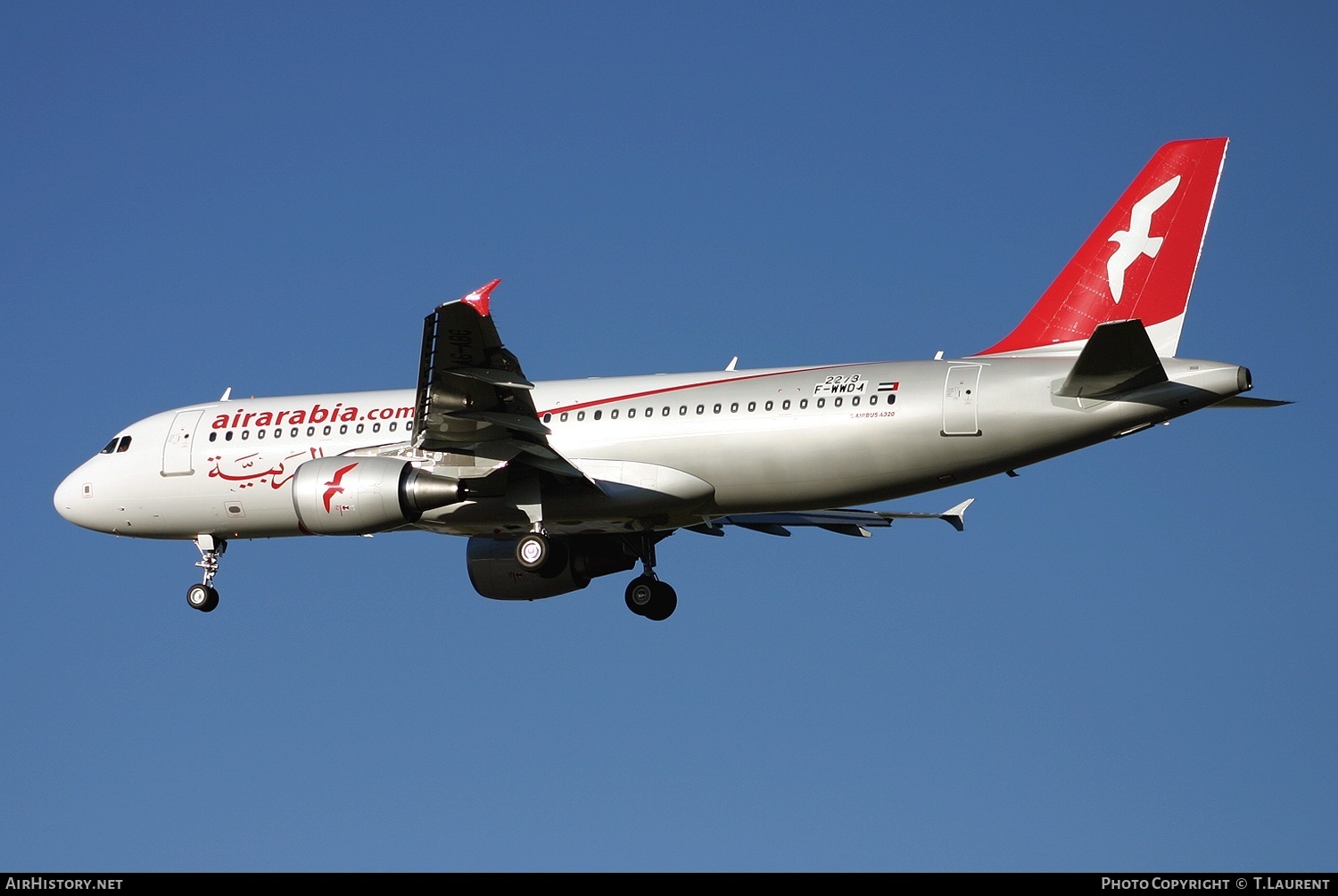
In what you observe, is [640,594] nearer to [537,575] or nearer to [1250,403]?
[537,575]

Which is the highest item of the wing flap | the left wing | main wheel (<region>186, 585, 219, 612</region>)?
the wing flap

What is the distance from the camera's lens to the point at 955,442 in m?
25.6

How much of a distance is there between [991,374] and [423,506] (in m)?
9.72

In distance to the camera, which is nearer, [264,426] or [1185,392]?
[1185,392]

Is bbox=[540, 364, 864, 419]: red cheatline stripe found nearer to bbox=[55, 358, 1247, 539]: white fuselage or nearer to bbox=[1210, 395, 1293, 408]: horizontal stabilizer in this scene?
bbox=[55, 358, 1247, 539]: white fuselage

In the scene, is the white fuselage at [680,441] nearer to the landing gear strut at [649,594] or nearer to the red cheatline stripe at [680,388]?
the red cheatline stripe at [680,388]

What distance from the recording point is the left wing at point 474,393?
945 inches

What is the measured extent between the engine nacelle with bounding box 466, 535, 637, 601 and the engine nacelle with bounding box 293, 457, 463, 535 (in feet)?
15.9

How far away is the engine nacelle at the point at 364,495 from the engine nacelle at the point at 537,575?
486 centimetres

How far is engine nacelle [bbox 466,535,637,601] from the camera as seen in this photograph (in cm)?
3200

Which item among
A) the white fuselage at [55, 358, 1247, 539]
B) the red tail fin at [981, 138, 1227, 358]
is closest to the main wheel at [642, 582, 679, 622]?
the white fuselage at [55, 358, 1247, 539]
